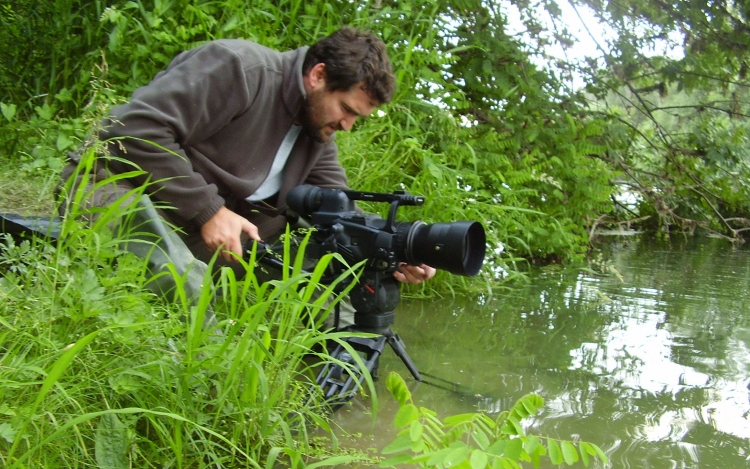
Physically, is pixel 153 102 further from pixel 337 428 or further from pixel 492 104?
pixel 492 104

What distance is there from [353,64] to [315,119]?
0.87 feet

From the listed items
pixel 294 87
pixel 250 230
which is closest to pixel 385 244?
pixel 250 230

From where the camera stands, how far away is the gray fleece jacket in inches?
93.9

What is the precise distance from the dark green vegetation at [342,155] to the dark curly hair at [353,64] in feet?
2.54

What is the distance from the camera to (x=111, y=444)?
1.51 meters

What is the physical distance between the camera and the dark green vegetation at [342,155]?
1.59 metres

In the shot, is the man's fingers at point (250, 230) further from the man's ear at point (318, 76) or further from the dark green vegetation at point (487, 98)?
the dark green vegetation at point (487, 98)

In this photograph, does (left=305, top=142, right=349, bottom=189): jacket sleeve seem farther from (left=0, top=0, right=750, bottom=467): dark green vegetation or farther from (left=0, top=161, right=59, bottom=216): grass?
(left=0, top=161, right=59, bottom=216): grass

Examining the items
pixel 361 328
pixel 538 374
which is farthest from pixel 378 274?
pixel 538 374

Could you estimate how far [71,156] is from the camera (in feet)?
7.73

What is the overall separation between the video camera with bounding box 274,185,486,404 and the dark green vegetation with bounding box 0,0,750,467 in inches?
12.4

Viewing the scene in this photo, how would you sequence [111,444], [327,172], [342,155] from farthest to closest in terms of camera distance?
[342,155] → [327,172] → [111,444]

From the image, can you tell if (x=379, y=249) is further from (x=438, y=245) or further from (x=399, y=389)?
(x=399, y=389)

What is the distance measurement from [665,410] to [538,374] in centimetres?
49
